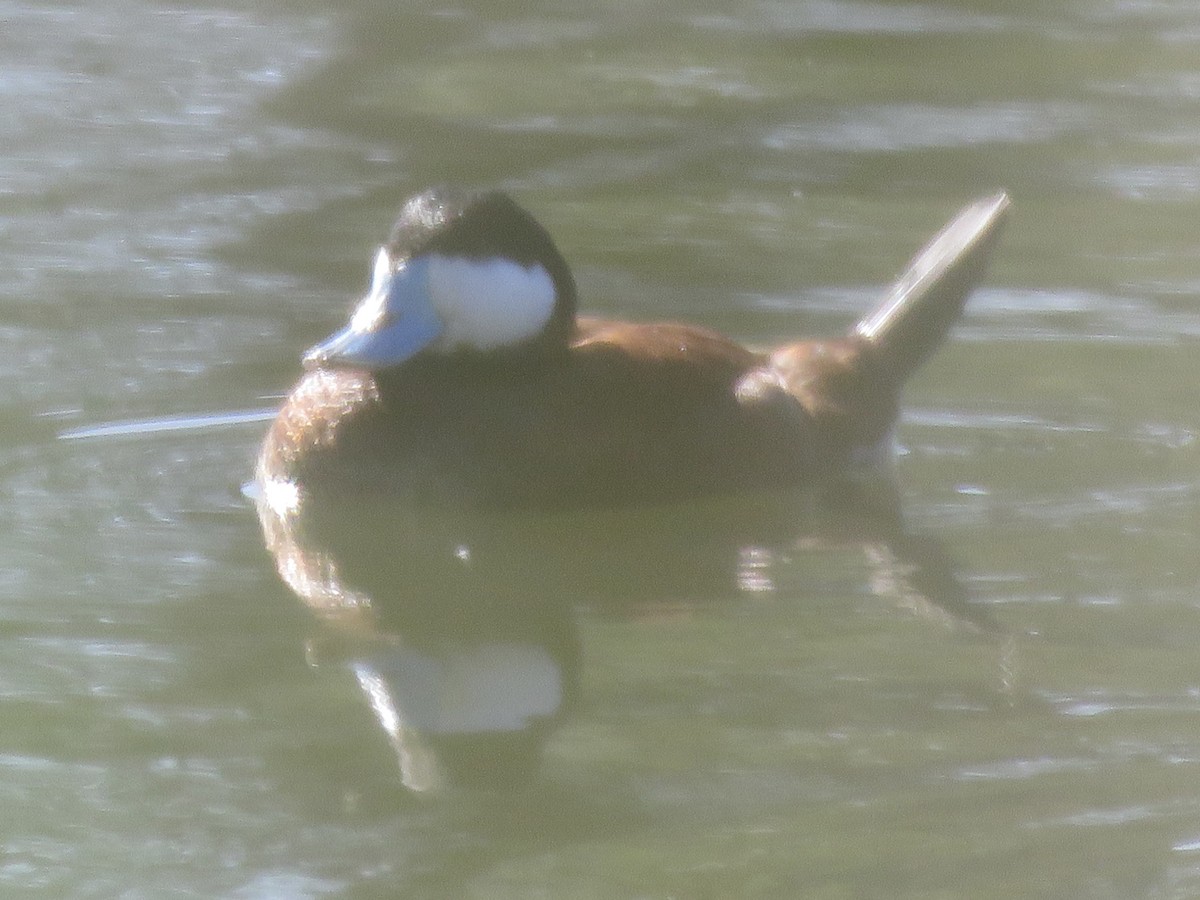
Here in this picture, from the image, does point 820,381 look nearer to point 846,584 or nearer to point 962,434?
point 962,434

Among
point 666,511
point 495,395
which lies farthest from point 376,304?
point 666,511

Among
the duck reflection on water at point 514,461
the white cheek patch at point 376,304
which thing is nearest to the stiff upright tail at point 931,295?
the duck reflection on water at point 514,461

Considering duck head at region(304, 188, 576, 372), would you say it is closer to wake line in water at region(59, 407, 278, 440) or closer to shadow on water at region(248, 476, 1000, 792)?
shadow on water at region(248, 476, 1000, 792)

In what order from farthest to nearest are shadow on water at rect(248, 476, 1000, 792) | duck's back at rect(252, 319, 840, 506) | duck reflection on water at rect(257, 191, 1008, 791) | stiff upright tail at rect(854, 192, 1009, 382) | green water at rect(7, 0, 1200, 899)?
stiff upright tail at rect(854, 192, 1009, 382)
duck's back at rect(252, 319, 840, 506)
duck reflection on water at rect(257, 191, 1008, 791)
shadow on water at rect(248, 476, 1000, 792)
green water at rect(7, 0, 1200, 899)

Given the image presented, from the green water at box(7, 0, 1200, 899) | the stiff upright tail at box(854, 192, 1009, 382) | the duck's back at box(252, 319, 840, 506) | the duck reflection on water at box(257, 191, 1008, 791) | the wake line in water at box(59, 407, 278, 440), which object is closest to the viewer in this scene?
the green water at box(7, 0, 1200, 899)

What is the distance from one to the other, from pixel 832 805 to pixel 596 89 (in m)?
5.47

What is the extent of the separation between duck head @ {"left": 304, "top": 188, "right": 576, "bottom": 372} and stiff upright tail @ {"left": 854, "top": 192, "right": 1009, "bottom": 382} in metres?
1.04

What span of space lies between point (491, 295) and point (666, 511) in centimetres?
61

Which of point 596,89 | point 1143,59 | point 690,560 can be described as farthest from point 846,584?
point 1143,59

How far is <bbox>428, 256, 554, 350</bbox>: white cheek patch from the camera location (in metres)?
5.08

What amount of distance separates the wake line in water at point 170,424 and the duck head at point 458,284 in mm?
747

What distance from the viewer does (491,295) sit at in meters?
5.09

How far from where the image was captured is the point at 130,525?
16.8ft

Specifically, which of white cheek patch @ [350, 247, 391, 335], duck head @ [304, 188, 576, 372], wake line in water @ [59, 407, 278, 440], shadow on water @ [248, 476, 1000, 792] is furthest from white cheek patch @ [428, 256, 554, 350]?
wake line in water @ [59, 407, 278, 440]
